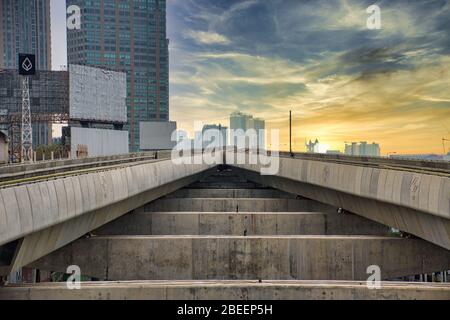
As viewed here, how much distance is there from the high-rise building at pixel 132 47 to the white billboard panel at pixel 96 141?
71.7 meters

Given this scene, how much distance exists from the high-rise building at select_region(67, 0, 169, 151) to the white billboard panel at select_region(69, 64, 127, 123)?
6851 cm

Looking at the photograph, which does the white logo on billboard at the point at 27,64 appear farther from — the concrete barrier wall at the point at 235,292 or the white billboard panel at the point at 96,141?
the concrete barrier wall at the point at 235,292

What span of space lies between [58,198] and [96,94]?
94.0 meters

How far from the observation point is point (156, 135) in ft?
354

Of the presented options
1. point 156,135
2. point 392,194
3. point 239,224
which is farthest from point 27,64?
point 392,194

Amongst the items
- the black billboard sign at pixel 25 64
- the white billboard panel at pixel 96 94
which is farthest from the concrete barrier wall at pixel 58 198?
the white billboard panel at pixel 96 94

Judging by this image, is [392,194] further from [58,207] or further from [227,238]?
[58,207]

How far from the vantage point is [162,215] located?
19.5 metres

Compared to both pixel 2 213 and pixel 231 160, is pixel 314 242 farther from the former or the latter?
pixel 231 160

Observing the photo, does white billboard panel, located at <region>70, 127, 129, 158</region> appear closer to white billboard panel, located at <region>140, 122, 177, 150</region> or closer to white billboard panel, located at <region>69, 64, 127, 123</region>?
white billboard panel, located at <region>69, 64, 127, 123</region>

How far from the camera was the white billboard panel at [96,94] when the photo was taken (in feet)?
301

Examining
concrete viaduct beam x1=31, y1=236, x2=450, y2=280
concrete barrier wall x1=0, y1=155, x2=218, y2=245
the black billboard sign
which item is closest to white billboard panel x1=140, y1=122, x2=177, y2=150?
the black billboard sign
